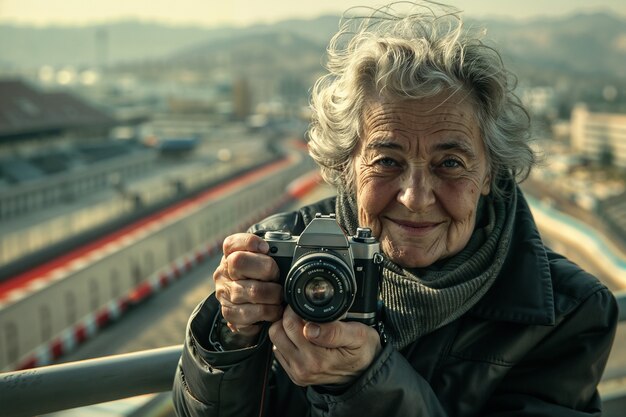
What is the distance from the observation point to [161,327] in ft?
33.1

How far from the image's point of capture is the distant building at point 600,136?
177 feet

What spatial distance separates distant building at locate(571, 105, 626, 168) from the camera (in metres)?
53.9

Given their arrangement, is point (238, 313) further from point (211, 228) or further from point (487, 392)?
point (211, 228)

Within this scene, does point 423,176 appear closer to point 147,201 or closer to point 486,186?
point 486,186

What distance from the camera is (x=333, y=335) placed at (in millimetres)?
1004

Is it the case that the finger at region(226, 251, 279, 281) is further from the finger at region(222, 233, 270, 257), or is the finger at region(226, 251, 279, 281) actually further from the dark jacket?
the dark jacket

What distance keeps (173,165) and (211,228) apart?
2144cm

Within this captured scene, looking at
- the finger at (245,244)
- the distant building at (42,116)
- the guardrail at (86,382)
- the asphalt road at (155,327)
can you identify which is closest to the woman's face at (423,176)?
the finger at (245,244)

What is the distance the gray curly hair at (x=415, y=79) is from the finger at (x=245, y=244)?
0.96ft

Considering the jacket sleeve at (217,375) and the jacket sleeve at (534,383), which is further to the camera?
the jacket sleeve at (217,375)

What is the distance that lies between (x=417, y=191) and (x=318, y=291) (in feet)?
0.93

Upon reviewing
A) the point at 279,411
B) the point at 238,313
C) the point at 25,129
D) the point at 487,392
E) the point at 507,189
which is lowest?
the point at 25,129

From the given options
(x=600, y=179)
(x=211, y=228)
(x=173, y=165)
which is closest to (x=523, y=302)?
(x=211, y=228)

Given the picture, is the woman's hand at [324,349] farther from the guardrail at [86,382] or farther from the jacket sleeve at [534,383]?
the guardrail at [86,382]
